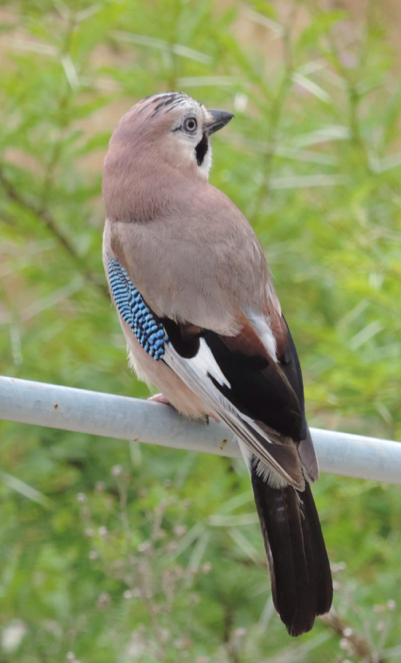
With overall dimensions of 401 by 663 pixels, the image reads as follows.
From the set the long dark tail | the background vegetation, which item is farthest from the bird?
the background vegetation

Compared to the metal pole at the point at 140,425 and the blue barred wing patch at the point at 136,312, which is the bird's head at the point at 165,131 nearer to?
the blue barred wing patch at the point at 136,312

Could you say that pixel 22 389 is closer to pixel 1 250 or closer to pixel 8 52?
pixel 1 250

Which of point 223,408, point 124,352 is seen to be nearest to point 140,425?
point 223,408

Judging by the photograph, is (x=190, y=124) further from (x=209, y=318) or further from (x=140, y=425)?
(x=140, y=425)

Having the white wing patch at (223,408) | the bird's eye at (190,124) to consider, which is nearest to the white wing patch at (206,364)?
the white wing patch at (223,408)

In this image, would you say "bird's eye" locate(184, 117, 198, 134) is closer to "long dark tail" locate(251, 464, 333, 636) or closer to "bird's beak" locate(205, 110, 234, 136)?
"bird's beak" locate(205, 110, 234, 136)

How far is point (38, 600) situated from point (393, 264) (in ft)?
4.03

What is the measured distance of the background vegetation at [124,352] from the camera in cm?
230

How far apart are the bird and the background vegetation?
38 cm

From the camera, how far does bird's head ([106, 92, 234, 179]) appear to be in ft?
6.62

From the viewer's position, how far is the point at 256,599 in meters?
2.48

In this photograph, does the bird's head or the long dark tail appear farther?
the bird's head

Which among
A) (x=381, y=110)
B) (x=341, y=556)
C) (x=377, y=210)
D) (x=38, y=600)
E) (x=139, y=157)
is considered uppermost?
(x=139, y=157)

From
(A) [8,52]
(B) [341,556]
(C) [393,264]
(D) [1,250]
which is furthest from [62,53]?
(B) [341,556]
